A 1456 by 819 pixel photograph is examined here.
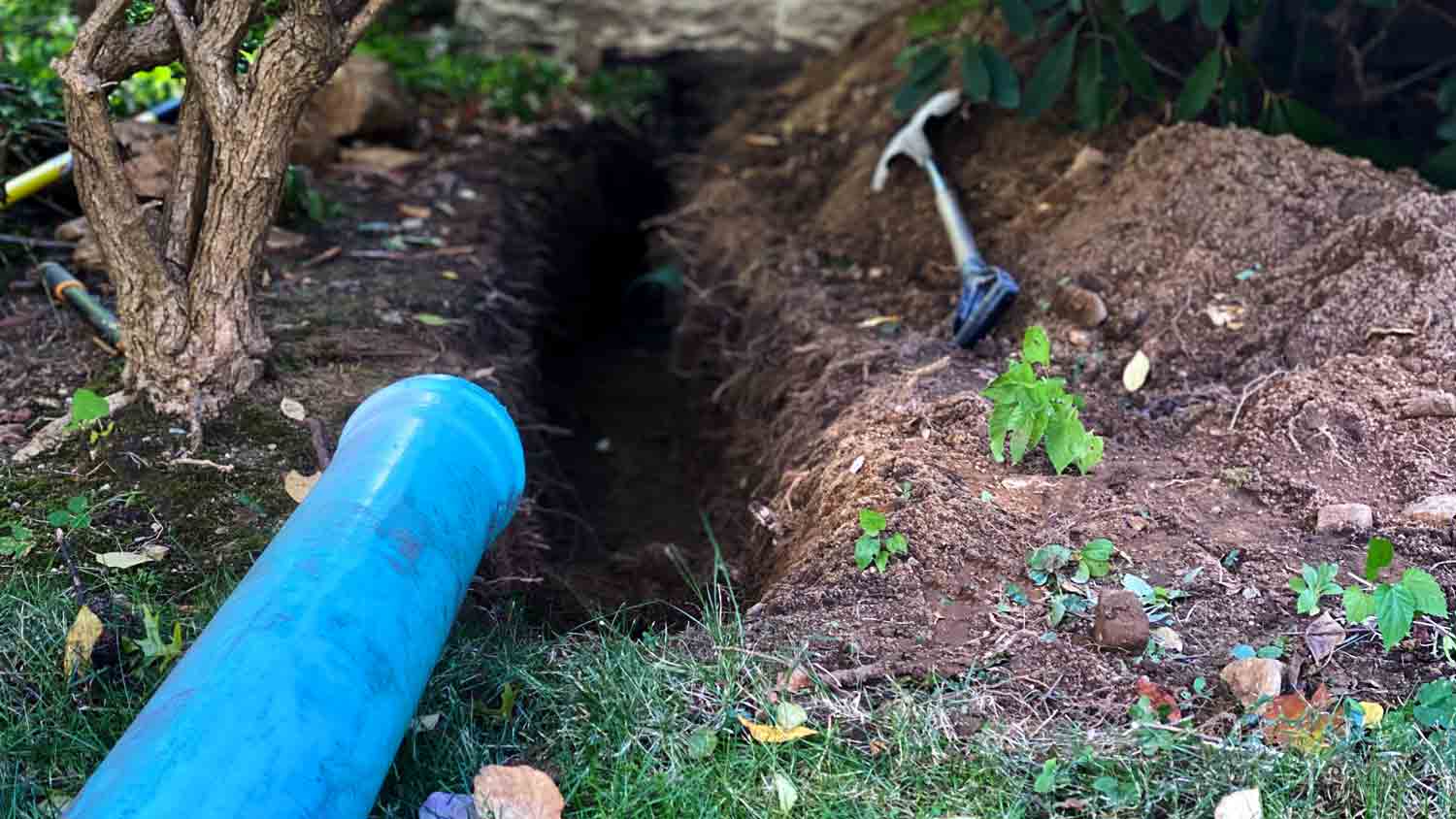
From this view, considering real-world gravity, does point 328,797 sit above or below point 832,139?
above

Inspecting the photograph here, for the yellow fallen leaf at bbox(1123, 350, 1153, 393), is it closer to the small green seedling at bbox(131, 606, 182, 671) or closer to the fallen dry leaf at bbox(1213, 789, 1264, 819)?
the fallen dry leaf at bbox(1213, 789, 1264, 819)

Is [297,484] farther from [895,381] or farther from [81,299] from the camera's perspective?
[895,381]

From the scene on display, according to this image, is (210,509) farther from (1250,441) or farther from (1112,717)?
(1250,441)

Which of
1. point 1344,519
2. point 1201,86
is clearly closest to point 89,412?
point 1344,519

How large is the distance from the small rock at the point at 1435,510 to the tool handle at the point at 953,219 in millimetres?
1590

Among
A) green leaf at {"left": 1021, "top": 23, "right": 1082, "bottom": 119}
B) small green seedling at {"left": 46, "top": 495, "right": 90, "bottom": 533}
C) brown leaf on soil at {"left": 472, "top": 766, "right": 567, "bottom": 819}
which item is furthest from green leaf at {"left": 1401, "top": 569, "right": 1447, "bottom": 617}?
small green seedling at {"left": 46, "top": 495, "right": 90, "bottom": 533}

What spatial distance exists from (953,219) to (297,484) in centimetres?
217

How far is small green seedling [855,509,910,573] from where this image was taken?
236cm

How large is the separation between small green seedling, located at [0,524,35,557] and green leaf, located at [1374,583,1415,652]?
2.41m

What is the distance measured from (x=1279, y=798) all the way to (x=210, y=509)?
2.05m

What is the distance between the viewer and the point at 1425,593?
6.52 ft

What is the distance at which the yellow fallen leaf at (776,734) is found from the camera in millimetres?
1955

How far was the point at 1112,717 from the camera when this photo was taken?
199cm

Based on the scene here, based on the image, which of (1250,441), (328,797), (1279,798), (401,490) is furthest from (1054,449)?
(328,797)
